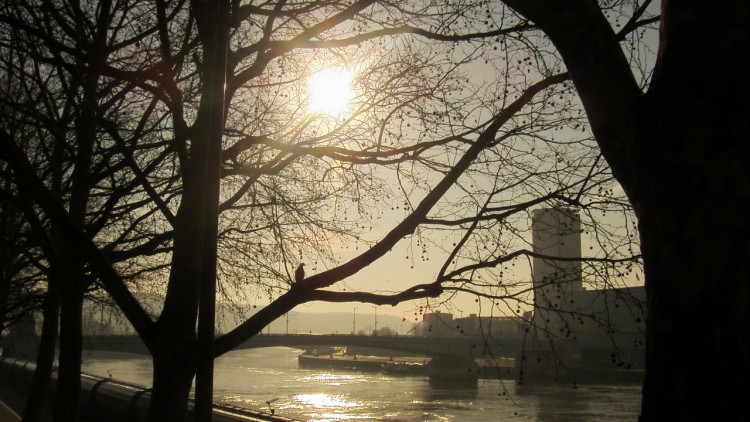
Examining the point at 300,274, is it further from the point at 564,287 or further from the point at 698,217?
the point at 698,217

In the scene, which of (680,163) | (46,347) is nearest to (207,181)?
(680,163)

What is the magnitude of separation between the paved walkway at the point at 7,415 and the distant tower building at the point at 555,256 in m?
16.5

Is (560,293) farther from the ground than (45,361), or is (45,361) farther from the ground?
(560,293)

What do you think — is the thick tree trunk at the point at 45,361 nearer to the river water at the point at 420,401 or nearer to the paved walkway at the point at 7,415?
the paved walkway at the point at 7,415

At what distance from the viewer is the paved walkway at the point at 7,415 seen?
1883 cm

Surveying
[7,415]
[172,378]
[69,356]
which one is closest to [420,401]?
[7,415]

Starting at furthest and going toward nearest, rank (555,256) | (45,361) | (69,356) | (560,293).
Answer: (45,361)
(69,356)
(555,256)
(560,293)

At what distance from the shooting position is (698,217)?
344 cm

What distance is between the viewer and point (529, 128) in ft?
24.1

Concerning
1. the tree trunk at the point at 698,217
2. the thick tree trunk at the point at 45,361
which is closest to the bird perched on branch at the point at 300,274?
Result: the tree trunk at the point at 698,217

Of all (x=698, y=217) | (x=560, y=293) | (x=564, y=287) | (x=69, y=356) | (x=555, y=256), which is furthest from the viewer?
(x=69, y=356)

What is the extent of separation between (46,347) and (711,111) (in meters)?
11.9

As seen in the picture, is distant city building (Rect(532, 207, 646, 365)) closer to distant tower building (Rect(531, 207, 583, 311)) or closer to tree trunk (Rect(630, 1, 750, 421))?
distant tower building (Rect(531, 207, 583, 311))

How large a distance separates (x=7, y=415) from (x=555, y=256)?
1828 cm
